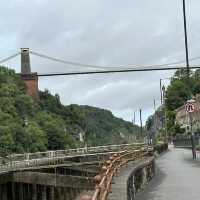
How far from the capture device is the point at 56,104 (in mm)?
168000

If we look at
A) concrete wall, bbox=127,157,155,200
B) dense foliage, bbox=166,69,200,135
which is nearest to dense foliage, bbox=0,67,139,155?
dense foliage, bbox=166,69,200,135

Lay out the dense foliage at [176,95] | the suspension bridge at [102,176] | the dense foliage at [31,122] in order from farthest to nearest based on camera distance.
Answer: the dense foliage at [176,95] < the dense foliage at [31,122] < the suspension bridge at [102,176]

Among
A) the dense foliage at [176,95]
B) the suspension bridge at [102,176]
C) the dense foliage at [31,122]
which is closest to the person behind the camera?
the suspension bridge at [102,176]

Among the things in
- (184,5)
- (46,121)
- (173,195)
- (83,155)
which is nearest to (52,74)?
(184,5)

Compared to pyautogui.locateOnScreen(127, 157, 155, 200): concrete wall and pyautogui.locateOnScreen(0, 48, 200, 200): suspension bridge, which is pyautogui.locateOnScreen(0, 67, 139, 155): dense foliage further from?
pyautogui.locateOnScreen(127, 157, 155, 200): concrete wall

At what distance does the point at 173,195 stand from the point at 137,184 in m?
2.55

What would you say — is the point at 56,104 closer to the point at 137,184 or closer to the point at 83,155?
the point at 83,155

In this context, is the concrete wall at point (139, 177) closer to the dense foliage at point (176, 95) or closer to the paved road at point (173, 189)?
the paved road at point (173, 189)

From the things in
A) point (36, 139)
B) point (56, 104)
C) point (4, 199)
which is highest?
point (56, 104)

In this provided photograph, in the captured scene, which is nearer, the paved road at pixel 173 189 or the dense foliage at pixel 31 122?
the paved road at pixel 173 189

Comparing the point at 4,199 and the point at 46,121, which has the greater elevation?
the point at 46,121

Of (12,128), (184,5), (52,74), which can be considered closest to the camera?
(184,5)

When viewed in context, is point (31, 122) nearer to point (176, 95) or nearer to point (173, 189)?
point (176, 95)

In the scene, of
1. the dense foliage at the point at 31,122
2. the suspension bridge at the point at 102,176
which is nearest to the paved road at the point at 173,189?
the suspension bridge at the point at 102,176
